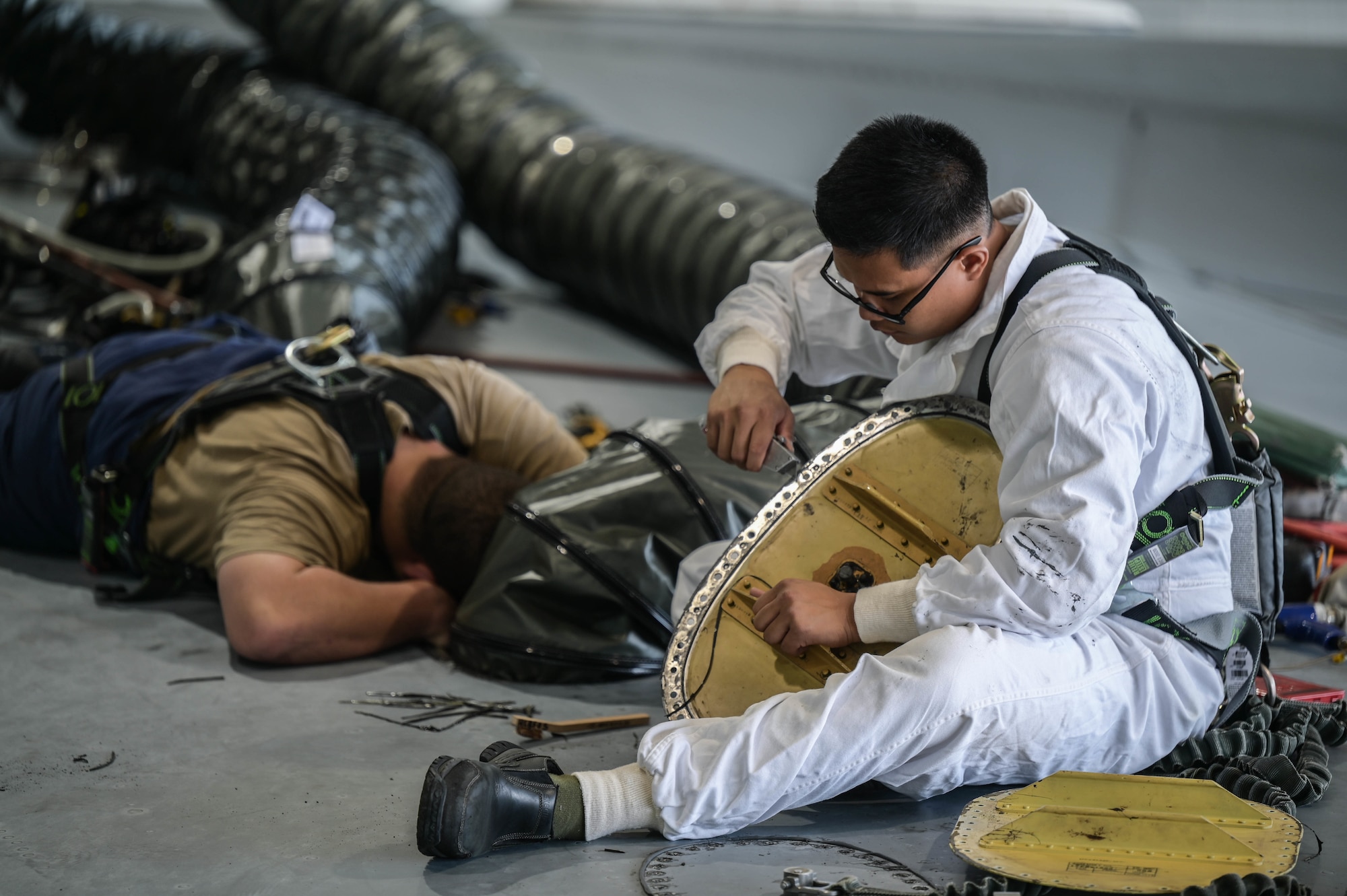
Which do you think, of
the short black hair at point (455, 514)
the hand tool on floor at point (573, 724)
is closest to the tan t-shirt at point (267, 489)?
the short black hair at point (455, 514)

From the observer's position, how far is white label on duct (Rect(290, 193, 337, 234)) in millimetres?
4570

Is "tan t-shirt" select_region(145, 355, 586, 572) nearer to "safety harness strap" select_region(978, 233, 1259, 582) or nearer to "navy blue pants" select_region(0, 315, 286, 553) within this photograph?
"navy blue pants" select_region(0, 315, 286, 553)

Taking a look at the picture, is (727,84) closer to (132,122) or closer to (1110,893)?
(132,122)

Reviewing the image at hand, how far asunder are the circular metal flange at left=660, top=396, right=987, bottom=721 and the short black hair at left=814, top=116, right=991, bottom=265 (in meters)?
0.34

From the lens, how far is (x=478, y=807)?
6.25 feet

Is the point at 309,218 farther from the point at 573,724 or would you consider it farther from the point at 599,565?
the point at 573,724

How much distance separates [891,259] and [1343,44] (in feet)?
11.5

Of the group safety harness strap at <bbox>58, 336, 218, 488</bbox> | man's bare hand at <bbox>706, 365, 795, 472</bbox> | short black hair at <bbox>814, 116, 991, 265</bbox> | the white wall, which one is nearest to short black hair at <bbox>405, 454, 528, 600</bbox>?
man's bare hand at <bbox>706, 365, 795, 472</bbox>

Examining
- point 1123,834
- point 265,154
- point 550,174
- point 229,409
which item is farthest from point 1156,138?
point 1123,834

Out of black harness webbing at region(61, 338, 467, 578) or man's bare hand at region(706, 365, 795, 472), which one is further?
black harness webbing at region(61, 338, 467, 578)

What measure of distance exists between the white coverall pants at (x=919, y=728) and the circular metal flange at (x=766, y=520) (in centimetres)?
13

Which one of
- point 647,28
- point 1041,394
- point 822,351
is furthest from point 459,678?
point 647,28

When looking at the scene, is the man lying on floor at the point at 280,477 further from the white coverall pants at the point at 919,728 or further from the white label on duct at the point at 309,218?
the white label on duct at the point at 309,218

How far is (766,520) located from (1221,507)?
76 centimetres
